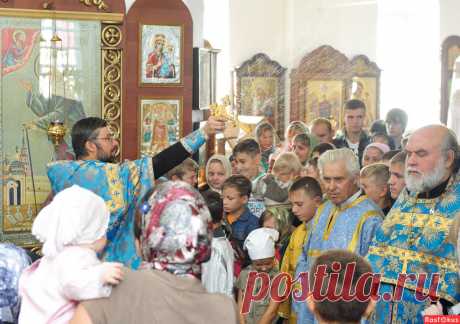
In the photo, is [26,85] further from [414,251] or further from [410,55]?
[410,55]

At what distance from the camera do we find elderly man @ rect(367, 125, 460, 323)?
4.02 metres

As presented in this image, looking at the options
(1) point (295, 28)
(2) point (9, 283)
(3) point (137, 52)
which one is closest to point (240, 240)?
(3) point (137, 52)

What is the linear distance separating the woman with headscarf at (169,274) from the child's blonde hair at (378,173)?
2.79m

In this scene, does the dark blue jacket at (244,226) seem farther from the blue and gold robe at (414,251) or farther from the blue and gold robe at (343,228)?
the blue and gold robe at (414,251)

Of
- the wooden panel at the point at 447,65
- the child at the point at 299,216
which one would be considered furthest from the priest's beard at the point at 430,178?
the wooden panel at the point at 447,65

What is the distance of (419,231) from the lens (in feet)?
13.4

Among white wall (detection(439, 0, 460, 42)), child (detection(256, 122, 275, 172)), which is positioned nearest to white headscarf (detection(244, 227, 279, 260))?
child (detection(256, 122, 275, 172))

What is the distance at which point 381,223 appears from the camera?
4.33 m

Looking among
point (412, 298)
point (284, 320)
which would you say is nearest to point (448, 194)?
point (412, 298)

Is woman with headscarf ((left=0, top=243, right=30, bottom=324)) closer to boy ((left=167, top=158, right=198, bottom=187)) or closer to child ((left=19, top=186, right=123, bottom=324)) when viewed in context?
child ((left=19, top=186, right=123, bottom=324))

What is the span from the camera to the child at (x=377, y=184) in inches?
202

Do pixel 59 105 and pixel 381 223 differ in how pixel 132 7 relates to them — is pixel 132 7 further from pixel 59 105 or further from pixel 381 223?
pixel 381 223

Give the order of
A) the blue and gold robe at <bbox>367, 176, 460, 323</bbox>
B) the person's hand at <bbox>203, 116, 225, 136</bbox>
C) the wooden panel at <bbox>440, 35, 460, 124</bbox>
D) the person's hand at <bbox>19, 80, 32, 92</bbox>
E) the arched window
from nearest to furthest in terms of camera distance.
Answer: the blue and gold robe at <bbox>367, 176, 460, 323</bbox>
the person's hand at <bbox>203, 116, 225, 136</bbox>
the person's hand at <bbox>19, 80, 32, 92</bbox>
the wooden panel at <bbox>440, 35, 460, 124</bbox>
the arched window

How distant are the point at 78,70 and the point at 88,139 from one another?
1.66m
